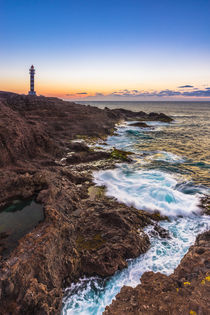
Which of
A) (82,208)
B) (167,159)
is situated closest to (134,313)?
(82,208)

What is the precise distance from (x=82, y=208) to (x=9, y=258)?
12.1ft

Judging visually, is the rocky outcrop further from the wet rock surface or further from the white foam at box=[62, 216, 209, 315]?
the wet rock surface

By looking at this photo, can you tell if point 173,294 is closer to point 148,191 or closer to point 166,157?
point 148,191

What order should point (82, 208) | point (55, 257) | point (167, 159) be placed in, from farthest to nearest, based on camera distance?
point (167, 159)
point (82, 208)
point (55, 257)

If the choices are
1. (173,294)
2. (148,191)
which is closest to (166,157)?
(148,191)

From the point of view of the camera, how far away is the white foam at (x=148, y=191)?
9370 mm

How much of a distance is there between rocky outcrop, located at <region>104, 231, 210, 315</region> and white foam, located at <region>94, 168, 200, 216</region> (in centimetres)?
398

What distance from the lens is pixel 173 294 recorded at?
4113 millimetres

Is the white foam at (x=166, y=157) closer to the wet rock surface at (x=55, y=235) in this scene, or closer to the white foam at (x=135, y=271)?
the wet rock surface at (x=55, y=235)

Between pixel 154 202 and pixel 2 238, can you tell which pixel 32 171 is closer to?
pixel 2 238

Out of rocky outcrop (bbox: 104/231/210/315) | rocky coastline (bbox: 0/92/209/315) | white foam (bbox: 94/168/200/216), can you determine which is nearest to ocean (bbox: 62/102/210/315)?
white foam (bbox: 94/168/200/216)

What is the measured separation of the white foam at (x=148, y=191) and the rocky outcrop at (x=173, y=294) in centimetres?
398

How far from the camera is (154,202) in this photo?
970 centimetres

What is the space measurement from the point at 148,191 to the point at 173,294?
6850 mm
